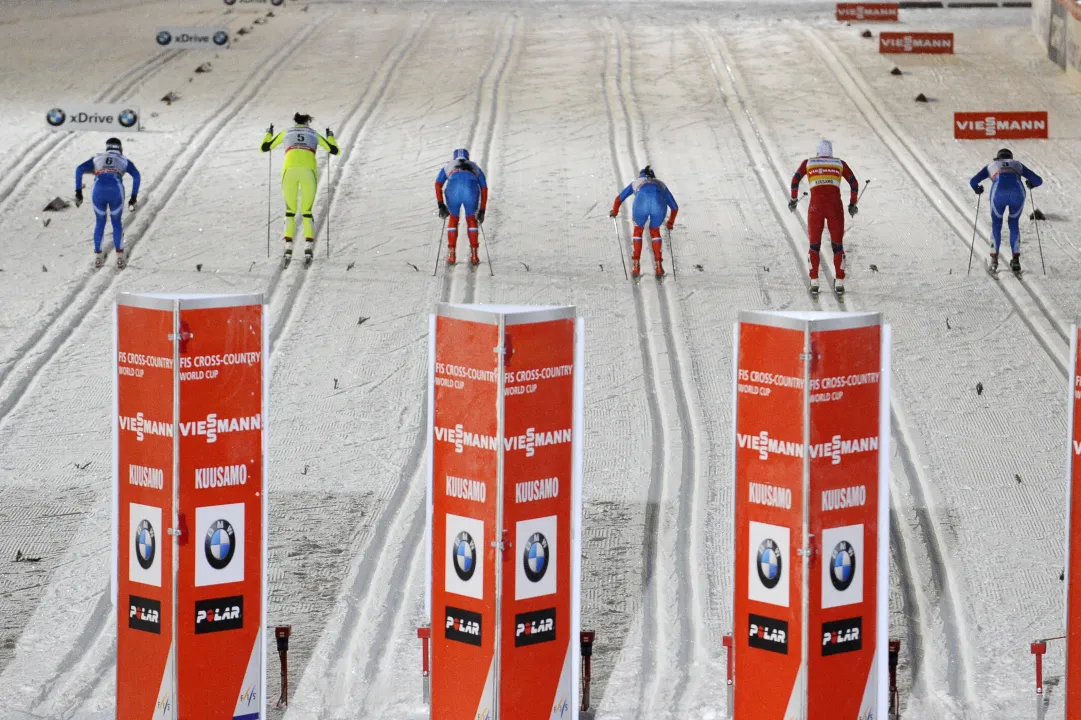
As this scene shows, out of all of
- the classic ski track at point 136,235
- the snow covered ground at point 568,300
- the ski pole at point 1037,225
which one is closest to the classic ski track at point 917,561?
the snow covered ground at point 568,300

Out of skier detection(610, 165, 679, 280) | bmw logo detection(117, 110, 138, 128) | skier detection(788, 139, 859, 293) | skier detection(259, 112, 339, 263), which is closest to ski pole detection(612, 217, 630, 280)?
skier detection(610, 165, 679, 280)

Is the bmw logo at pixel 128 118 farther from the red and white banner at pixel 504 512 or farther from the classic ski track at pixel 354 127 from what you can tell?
the red and white banner at pixel 504 512

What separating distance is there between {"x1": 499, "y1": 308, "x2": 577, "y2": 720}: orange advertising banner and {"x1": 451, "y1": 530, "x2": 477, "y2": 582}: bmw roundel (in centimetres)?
15

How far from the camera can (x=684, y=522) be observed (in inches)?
364

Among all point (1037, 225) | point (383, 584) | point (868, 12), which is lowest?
point (383, 584)

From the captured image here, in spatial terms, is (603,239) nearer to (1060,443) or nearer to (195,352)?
(1060,443)

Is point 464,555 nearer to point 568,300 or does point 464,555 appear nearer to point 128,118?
point 568,300

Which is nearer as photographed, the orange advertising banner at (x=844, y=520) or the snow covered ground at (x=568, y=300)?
the orange advertising banner at (x=844, y=520)

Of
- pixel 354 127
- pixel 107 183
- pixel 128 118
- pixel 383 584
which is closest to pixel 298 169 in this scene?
pixel 107 183

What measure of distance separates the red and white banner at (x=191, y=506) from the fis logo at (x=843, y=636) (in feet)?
7.79

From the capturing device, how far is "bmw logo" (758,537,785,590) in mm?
6012

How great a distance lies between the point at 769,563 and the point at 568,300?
748cm

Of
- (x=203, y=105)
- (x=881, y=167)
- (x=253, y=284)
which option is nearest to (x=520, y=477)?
(x=253, y=284)

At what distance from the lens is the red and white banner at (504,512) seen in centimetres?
601
